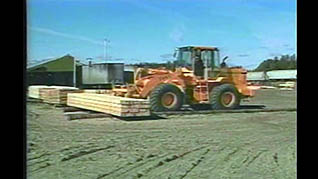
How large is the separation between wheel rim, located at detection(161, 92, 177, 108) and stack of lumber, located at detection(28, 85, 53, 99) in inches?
14.0

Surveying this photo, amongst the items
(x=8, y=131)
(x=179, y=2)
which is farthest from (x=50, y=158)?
(x=179, y=2)

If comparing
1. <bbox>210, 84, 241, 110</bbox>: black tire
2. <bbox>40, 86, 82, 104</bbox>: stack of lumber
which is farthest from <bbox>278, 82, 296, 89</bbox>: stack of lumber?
<bbox>40, 86, 82, 104</bbox>: stack of lumber

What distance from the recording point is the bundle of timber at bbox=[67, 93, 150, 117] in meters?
1.35

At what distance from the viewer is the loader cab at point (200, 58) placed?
1.29 meters

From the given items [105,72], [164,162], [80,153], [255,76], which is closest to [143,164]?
[164,162]

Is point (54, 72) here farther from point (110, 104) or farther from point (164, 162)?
point (164, 162)

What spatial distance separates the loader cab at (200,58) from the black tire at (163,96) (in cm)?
8

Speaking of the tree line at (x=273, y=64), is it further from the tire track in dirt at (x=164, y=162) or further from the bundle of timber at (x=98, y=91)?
the tire track in dirt at (x=164, y=162)

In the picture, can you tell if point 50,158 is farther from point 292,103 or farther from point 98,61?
point 292,103

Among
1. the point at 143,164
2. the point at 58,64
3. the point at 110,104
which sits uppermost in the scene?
the point at 58,64

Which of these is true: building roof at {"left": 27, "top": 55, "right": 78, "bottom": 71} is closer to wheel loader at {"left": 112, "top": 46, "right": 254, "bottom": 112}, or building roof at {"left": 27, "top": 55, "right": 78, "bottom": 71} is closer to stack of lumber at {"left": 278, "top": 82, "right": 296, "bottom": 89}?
wheel loader at {"left": 112, "top": 46, "right": 254, "bottom": 112}

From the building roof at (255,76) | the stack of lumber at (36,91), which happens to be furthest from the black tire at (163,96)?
the stack of lumber at (36,91)

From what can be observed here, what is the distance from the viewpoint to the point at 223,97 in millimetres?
1305

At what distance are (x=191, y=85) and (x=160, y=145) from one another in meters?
0.21
